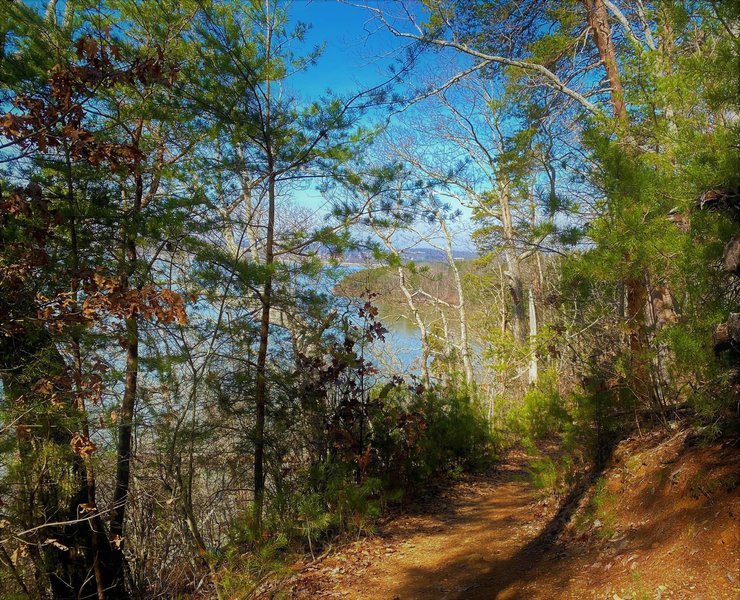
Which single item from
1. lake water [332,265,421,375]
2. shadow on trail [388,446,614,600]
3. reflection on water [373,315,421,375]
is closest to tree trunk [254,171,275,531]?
shadow on trail [388,446,614,600]

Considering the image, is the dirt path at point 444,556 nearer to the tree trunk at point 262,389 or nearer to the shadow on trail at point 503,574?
the shadow on trail at point 503,574

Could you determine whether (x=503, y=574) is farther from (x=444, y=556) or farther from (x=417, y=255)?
(x=417, y=255)

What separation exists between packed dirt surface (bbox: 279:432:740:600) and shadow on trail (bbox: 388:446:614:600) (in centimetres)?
1

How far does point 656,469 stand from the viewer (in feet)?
13.6

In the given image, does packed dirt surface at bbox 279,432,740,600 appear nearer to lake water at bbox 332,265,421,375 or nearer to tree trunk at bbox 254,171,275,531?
tree trunk at bbox 254,171,275,531

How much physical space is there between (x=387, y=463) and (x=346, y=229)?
3003mm

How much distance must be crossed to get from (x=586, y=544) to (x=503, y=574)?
71 cm

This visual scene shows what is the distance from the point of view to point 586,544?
410 cm

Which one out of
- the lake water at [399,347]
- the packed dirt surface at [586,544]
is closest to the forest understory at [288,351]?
the packed dirt surface at [586,544]

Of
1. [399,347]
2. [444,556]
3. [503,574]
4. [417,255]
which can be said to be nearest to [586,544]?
[503,574]

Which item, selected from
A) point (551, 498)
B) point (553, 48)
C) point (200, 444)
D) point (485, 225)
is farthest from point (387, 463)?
point (485, 225)

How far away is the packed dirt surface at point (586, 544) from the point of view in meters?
3.04

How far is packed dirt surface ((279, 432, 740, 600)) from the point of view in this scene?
304cm

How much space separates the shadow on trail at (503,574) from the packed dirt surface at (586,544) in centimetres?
1
